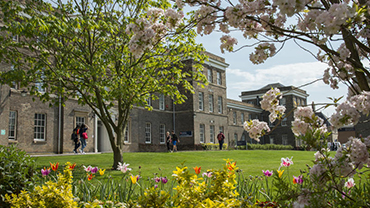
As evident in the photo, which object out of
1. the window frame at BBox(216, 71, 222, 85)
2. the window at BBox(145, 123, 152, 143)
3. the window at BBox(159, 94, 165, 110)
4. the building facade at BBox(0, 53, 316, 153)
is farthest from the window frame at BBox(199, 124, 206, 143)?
the window at BBox(145, 123, 152, 143)

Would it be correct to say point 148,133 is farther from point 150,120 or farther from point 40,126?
point 40,126

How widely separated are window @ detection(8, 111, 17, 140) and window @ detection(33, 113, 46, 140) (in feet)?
4.65

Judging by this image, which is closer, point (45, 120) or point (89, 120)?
point (45, 120)

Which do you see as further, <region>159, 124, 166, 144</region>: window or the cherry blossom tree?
<region>159, 124, 166, 144</region>: window

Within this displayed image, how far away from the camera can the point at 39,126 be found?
22.2 m

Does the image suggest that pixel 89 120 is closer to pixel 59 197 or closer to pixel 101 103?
pixel 101 103

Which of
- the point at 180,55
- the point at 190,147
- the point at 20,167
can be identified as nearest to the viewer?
the point at 20,167

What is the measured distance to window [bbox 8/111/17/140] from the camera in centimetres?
2061

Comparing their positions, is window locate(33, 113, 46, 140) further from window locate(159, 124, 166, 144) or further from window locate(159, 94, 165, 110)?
window locate(159, 94, 165, 110)

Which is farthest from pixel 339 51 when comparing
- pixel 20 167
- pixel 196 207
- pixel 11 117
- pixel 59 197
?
pixel 11 117

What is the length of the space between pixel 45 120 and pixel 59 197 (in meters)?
20.9

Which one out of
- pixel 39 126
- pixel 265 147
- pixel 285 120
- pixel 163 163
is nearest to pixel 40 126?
pixel 39 126

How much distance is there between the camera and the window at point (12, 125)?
67.6 ft

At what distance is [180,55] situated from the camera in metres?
12.6
